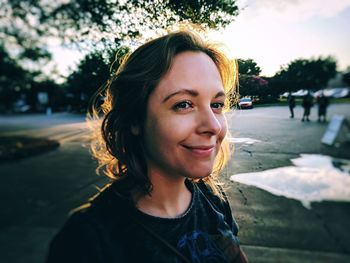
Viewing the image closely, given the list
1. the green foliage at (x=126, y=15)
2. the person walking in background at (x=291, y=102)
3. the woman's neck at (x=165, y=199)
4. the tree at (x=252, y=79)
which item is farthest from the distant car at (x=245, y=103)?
the woman's neck at (x=165, y=199)

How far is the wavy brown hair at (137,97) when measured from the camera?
1067 mm

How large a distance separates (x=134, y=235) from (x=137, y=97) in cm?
49

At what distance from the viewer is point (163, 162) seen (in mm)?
1035

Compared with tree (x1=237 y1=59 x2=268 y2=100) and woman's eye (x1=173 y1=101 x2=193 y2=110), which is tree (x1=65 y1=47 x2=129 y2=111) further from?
tree (x1=237 y1=59 x2=268 y2=100)

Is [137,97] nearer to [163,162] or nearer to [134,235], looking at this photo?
[163,162]

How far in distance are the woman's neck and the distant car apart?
0.38 metres

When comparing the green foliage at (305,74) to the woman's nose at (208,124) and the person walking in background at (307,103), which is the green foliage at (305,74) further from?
the woman's nose at (208,124)

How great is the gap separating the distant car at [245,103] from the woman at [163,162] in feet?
0.23

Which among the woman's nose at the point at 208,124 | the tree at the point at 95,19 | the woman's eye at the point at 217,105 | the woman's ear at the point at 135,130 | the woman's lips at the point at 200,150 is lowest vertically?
the woman's lips at the point at 200,150

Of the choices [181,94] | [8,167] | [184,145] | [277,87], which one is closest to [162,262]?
[184,145]

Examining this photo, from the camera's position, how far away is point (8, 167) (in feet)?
4.25

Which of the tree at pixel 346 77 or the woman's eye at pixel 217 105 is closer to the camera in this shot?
the tree at pixel 346 77

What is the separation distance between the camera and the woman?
3.11 feet

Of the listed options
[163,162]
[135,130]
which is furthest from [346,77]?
[135,130]
